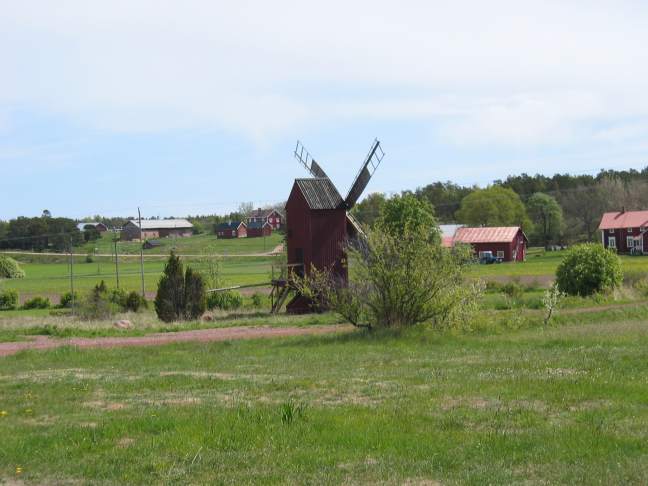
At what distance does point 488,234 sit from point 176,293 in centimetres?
7386

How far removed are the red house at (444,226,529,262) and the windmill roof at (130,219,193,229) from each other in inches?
2452

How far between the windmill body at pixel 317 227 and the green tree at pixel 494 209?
8255cm

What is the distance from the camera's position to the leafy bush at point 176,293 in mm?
38156

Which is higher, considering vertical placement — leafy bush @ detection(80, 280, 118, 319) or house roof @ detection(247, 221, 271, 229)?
house roof @ detection(247, 221, 271, 229)

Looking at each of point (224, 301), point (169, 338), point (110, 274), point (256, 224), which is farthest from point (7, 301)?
point (256, 224)

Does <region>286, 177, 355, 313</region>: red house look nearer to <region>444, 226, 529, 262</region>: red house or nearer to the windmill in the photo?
the windmill

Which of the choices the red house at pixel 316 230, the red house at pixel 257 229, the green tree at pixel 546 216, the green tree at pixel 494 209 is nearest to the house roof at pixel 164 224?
the red house at pixel 257 229

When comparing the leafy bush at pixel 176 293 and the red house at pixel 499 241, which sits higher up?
the red house at pixel 499 241

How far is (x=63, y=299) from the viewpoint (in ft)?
181

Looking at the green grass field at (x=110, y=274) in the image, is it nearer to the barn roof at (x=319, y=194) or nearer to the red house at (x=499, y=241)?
the barn roof at (x=319, y=194)

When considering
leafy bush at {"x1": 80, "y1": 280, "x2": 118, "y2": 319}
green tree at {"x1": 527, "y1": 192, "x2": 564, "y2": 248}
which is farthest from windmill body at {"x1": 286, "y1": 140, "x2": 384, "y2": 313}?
green tree at {"x1": 527, "y1": 192, "x2": 564, "y2": 248}

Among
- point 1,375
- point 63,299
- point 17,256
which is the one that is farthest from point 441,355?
point 17,256

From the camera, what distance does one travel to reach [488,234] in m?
106

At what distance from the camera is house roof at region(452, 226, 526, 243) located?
103938 mm
